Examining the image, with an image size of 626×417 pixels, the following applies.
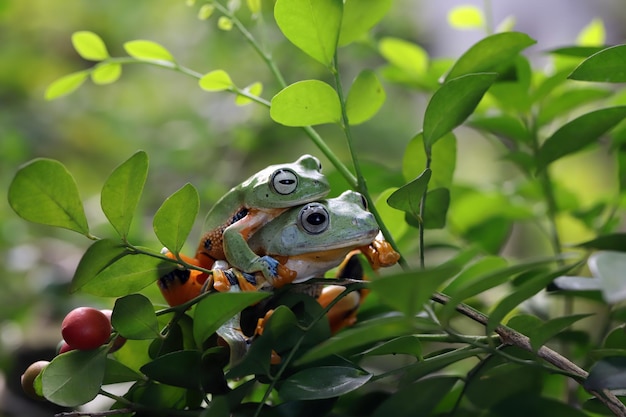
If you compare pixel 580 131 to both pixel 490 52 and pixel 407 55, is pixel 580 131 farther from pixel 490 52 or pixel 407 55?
pixel 407 55

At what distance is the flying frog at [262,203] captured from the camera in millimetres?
403

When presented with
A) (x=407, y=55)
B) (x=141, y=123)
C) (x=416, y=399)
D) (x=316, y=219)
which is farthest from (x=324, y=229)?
(x=141, y=123)

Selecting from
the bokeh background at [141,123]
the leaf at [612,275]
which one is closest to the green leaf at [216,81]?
the leaf at [612,275]

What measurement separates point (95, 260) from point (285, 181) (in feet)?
0.39

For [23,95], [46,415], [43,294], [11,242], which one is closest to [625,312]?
[46,415]

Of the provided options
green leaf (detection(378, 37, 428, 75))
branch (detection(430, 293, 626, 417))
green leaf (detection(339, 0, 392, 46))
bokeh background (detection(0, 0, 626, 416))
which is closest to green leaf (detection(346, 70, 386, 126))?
green leaf (detection(339, 0, 392, 46))

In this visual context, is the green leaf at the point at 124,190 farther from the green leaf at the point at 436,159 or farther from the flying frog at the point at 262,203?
the green leaf at the point at 436,159

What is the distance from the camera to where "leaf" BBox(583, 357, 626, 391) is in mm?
318

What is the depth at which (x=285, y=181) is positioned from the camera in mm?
413

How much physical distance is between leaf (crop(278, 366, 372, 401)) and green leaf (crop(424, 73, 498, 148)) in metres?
0.14

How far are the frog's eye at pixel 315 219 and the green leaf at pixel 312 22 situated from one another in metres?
0.09

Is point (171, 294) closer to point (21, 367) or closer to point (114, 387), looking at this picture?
point (114, 387)

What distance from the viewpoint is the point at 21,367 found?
0.88 metres

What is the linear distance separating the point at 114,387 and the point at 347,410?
1.05ft
